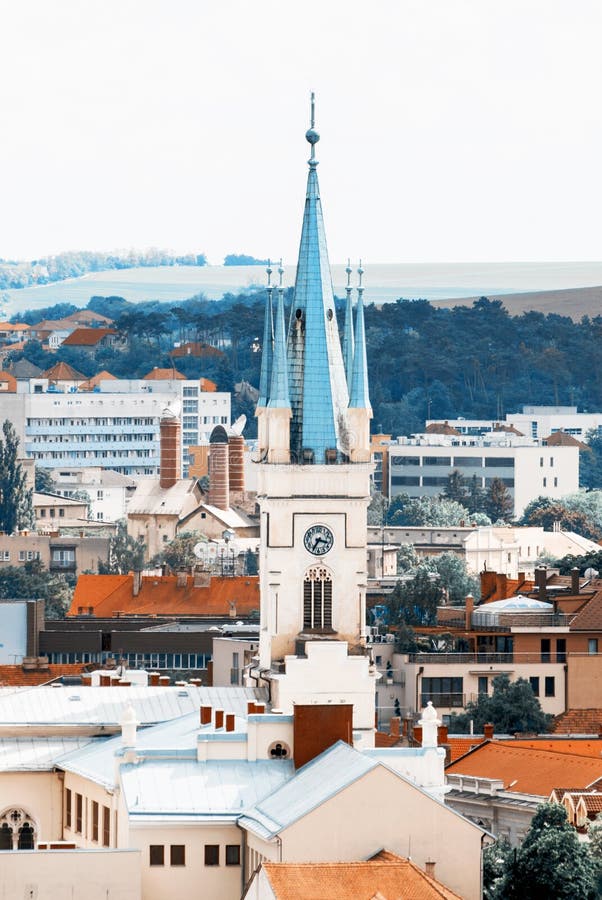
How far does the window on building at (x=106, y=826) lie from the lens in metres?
58.7

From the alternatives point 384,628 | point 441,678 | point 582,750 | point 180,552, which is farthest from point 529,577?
point 582,750

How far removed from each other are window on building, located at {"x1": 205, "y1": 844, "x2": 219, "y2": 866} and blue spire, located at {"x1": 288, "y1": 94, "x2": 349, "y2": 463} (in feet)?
55.5

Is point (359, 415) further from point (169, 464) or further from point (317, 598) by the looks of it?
point (169, 464)

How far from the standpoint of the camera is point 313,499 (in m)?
71.6

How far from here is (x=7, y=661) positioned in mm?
111000

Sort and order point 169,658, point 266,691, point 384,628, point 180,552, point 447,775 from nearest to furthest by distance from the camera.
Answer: point 266,691 → point 447,775 → point 384,628 → point 169,658 → point 180,552

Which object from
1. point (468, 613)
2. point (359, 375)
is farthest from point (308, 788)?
point (468, 613)

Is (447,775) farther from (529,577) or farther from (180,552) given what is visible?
(180,552)

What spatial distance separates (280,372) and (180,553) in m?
98.6

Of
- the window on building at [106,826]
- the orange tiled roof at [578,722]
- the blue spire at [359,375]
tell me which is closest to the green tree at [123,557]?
the orange tiled roof at [578,722]

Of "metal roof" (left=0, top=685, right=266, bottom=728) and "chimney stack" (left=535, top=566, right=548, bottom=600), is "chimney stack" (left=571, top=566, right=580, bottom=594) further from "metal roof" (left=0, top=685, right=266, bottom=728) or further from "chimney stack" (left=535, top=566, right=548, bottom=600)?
"metal roof" (left=0, top=685, right=266, bottom=728)

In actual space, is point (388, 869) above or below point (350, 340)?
below

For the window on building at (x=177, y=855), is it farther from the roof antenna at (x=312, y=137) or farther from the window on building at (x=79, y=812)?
the roof antenna at (x=312, y=137)

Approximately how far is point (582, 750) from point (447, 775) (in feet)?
14.0
